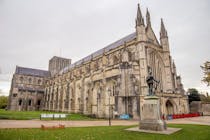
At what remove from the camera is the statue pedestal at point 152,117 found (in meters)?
12.2

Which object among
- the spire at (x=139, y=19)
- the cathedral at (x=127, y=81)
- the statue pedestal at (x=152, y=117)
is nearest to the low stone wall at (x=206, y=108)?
the cathedral at (x=127, y=81)

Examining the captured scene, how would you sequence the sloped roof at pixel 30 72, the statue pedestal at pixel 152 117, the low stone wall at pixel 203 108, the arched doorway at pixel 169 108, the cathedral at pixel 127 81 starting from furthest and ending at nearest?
the sloped roof at pixel 30 72, the low stone wall at pixel 203 108, the arched doorway at pixel 169 108, the cathedral at pixel 127 81, the statue pedestal at pixel 152 117

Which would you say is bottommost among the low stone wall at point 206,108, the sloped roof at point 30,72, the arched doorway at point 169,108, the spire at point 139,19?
the low stone wall at point 206,108

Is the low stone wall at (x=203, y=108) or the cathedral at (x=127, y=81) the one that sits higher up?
the cathedral at (x=127, y=81)

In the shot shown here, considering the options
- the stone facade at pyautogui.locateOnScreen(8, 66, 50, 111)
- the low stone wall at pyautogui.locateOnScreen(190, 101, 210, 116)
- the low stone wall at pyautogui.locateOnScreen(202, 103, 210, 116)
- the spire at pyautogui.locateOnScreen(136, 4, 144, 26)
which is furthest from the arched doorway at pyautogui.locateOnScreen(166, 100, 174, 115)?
the stone facade at pyautogui.locateOnScreen(8, 66, 50, 111)

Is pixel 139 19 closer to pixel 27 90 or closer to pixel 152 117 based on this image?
pixel 152 117

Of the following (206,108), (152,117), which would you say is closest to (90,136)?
(152,117)

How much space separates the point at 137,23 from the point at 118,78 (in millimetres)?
12945

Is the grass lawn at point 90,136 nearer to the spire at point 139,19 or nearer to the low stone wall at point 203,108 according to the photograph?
the spire at point 139,19

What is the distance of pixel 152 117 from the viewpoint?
12719 mm

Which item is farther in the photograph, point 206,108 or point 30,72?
point 30,72

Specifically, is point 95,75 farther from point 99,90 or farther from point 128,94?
point 128,94

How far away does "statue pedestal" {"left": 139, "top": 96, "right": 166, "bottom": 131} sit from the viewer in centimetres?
1219

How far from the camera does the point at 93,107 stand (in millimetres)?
33969
